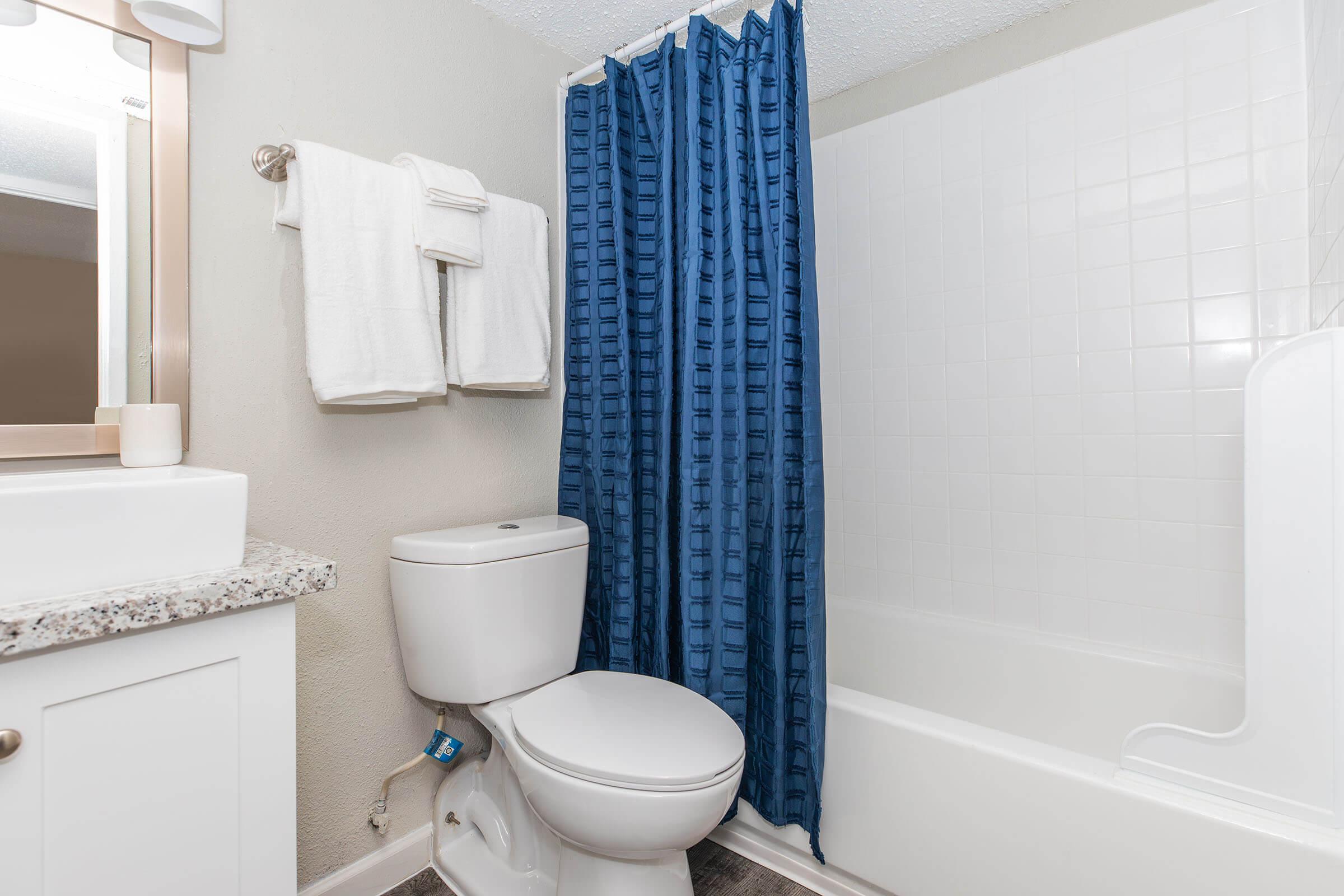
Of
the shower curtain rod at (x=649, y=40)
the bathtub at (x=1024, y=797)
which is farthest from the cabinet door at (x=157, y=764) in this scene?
the shower curtain rod at (x=649, y=40)

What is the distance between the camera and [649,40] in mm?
1640

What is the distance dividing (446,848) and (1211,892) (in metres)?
1.52

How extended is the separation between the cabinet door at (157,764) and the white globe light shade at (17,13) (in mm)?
1064

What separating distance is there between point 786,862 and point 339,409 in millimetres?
1455

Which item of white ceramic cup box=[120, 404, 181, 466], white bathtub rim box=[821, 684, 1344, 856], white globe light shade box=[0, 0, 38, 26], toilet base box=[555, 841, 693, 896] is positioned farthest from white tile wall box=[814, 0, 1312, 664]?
white globe light shade box=[0, 0, 38, 26]

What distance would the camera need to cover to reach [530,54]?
1.86 meters

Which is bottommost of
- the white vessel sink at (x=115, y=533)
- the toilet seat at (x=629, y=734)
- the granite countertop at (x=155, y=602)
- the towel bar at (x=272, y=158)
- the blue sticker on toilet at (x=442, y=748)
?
the blue sticker on toilet at (x=442, y=748)

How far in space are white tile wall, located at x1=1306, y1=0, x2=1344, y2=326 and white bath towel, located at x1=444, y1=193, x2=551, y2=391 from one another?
1.59 m

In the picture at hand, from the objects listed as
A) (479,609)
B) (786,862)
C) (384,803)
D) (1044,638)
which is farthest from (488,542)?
(1044,638)

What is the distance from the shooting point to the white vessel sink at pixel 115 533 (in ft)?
2.30

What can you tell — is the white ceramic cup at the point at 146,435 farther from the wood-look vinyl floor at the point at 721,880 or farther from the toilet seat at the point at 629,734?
the wood-look vinyl floor at the point at 721,880

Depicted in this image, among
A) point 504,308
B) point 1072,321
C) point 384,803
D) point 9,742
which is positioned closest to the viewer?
point 9,742

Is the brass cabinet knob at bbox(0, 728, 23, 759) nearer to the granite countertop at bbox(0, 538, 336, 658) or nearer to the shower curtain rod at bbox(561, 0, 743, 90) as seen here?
the granite countertop at bbox(0, 538, 336, 658)

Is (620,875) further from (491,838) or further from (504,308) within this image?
(504,308)
